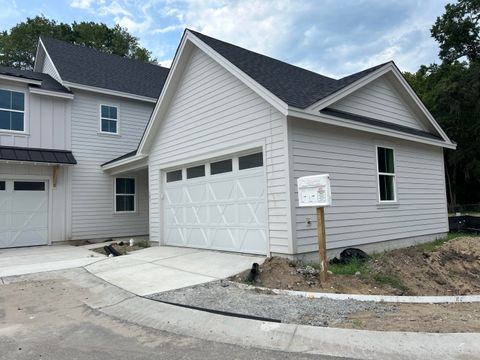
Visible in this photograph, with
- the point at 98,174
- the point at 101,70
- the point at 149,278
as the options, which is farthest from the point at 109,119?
the point at 149,278

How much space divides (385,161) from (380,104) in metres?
1.93

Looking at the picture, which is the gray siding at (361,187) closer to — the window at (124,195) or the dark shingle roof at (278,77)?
the dark shingle roof at (278,77)

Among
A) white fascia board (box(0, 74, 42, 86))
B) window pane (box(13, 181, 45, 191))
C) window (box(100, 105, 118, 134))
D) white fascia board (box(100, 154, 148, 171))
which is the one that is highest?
Result: white fascia board (box(0, 74, 42, 86))

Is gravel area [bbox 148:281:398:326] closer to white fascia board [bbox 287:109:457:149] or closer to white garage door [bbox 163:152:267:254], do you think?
white garage door [bbox 163:152:267:254]

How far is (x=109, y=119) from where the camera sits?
53.7ft

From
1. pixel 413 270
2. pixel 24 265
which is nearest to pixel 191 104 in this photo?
pixel 24 265

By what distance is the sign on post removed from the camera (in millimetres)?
6574

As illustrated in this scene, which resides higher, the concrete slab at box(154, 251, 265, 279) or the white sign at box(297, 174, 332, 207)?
the white sign at box(297, 174, 332, 207)

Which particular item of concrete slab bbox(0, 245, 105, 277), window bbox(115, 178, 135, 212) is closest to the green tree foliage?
window bbox(115, 178, 135, 212)

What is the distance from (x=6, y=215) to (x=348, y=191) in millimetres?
11844

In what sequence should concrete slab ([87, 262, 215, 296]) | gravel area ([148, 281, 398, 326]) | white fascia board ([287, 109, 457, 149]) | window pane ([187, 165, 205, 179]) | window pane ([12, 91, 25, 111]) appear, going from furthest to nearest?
1. window pane ([12, 91, 25, 111])
2. window pane ([187, 165, 205, 179])
3. white fascia board ([287, 109, 457, 149])
4. concrete slab ([87, 262, 215, 296])
5. gravel area ([148, 281, 398, 326])

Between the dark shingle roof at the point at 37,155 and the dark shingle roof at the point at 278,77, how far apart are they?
23.6 ft

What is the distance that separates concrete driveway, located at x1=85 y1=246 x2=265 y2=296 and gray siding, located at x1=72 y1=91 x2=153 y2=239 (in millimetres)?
5661

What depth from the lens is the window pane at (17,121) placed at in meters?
13.8
